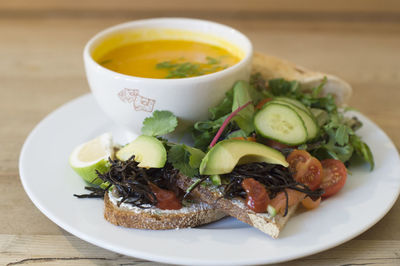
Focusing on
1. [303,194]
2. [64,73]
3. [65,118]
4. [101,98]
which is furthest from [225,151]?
[64,73]

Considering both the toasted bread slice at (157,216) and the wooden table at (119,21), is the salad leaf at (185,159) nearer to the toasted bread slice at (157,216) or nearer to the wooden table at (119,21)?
the toasted bread slice at (157,216)

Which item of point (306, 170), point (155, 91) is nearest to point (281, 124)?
point (306, 170)

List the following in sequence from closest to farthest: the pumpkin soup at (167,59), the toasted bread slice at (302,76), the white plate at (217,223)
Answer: the white plate at (217,223), the pumpkin soup at (167,59), the toasted bread slice at (302,76)

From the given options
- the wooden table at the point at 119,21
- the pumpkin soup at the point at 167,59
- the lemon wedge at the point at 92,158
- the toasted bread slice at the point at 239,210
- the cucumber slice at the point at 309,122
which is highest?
the pumpkin soup at the point at 167,59

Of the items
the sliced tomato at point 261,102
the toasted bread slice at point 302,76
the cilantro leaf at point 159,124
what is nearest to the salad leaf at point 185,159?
the cilantro leaf at point 159,124

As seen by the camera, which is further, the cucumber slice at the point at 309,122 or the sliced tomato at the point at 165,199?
the cucumber slice at the point at 309,122

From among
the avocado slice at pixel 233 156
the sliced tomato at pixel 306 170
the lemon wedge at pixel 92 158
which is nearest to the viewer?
the avocado slice at pixel 233 156

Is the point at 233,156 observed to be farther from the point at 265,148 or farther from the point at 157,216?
the point at 157,216
